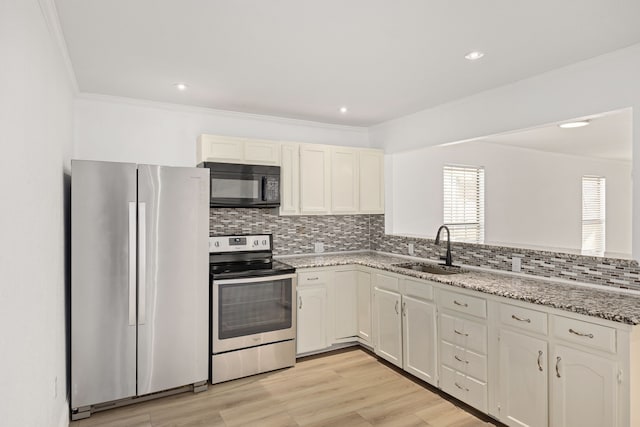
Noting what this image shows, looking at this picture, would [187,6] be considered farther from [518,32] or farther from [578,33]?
[578,33]

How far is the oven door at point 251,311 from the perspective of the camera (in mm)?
3244

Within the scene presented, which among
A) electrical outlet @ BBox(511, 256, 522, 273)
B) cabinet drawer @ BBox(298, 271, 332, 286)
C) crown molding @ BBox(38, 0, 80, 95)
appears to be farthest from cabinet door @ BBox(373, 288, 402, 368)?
crown molding @ BBox(38, 0, 80, 95)

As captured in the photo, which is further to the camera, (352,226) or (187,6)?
(352,226)

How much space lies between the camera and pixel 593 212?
6391 mm

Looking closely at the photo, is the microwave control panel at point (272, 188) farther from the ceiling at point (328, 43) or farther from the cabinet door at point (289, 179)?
the ceiling at point (328, 43)

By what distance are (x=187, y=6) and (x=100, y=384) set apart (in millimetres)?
2606

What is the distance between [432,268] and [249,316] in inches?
72.1

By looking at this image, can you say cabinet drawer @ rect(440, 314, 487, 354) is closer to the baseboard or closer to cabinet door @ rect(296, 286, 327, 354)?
cabinet door @ rect(296, 286, 327, 354)

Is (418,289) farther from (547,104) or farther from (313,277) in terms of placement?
(547,104)

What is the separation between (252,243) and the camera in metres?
3.96

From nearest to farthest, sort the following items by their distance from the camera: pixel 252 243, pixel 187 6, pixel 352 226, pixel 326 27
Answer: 1. pixel 187 6
2. pixel 326 27
3. pixel 252 243
4. pixel 352 226

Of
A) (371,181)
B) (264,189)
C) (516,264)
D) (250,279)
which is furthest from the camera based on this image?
(371,181)

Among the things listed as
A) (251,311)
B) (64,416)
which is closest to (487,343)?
(251,311)

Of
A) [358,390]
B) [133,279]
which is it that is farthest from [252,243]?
[358,390]
